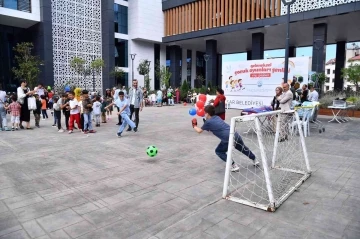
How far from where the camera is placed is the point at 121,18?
31625mm

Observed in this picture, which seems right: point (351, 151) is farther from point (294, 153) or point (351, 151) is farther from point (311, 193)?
point (311, 193)

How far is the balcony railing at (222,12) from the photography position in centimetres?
2175

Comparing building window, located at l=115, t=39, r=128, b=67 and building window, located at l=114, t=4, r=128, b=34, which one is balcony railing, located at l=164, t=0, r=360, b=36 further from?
building window, located at l=115, t=39, r=128, b=67

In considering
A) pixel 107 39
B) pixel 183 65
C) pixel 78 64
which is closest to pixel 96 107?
pixel 78 64

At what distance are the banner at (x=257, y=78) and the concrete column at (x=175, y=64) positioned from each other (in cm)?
1762

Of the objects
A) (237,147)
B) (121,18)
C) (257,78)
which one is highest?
(121,18)

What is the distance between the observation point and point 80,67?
85.8ft

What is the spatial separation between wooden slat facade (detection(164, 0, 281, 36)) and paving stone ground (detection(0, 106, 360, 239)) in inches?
781

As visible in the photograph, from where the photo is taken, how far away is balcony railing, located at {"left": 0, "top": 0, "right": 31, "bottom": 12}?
23120 millimetres

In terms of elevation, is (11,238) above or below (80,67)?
below

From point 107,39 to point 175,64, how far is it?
9.46m

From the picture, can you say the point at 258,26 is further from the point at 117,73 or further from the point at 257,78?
the point at 117,73

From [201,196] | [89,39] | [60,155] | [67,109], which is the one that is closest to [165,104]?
[89,39]

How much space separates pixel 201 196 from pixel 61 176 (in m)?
2.68
